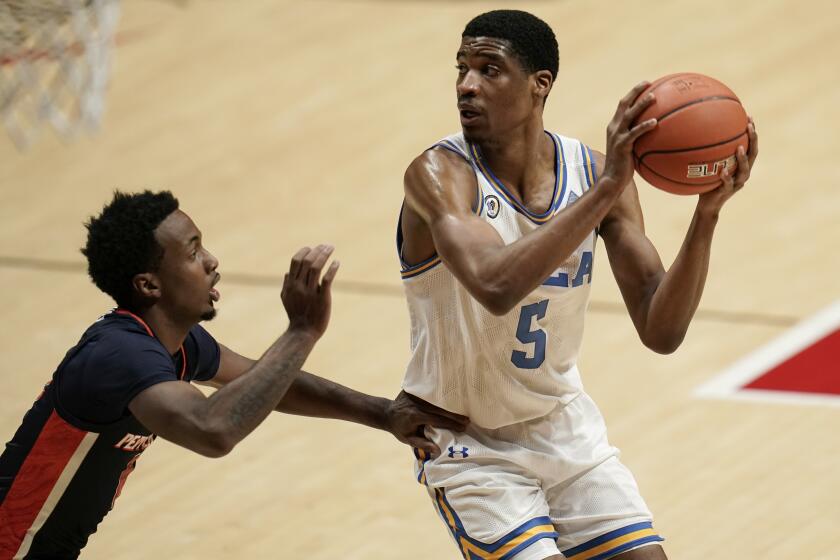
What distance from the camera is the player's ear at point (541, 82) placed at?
3922 mm

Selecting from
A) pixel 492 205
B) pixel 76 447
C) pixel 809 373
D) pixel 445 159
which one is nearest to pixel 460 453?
pixel 492 205

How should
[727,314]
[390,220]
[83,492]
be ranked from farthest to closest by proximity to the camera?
[390,220], [727,314], [83,492]

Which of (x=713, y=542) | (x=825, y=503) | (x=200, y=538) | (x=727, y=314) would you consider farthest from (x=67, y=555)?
(x=727, y=314)

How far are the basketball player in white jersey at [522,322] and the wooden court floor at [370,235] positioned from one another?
145 cm

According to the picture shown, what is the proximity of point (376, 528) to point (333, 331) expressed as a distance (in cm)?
197

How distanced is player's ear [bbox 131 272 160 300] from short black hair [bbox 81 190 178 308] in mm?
12

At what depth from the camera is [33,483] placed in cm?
384

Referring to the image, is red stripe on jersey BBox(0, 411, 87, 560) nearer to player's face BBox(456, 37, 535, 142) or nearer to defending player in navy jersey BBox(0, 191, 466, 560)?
defending player in navy jersey BBox(0, 191, 466, 560)

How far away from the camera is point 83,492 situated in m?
3.88

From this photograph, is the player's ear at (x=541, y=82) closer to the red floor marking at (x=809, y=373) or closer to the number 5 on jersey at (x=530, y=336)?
the number 5 on jersey at (x=530, y=336)

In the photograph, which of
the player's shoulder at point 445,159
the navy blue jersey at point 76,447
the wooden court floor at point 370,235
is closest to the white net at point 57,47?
the wooden court floor at point 370,235

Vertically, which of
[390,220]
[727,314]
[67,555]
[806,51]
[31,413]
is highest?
[806,51]

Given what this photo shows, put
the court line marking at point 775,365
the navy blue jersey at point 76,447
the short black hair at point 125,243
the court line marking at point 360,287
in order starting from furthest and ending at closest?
1. the court line marking at point 360,287
2. the court line marking at point 775,365
3. the short black hair at point 125,243
4. the navy blue jersey at point 76,447

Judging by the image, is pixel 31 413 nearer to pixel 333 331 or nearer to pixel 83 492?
pixel 83 492
